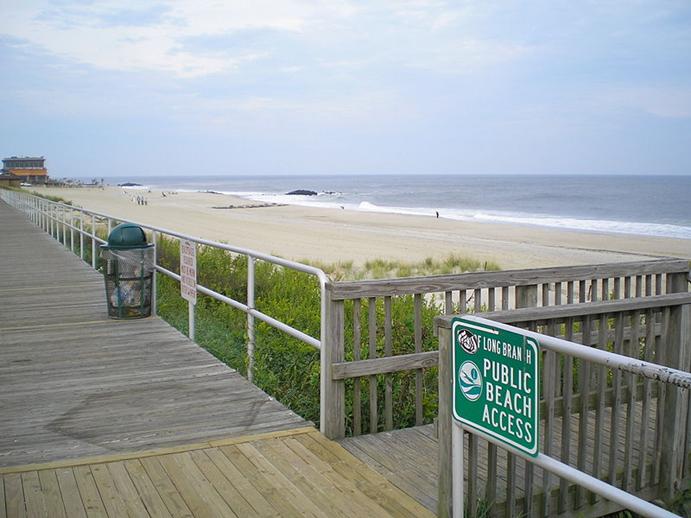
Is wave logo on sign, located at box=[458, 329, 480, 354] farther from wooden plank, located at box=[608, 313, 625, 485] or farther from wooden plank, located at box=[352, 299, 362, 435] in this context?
wooden plank, located at box=[352, 299, 362, 435]

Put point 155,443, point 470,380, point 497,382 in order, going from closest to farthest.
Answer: point 497,382, point 470,380, point 155,443

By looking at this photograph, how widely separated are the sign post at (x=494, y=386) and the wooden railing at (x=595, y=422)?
16 centimetres

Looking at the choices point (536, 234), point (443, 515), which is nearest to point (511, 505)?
point (443, 515)

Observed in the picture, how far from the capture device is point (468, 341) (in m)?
3.45

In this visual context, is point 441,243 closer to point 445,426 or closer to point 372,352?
point 372,352

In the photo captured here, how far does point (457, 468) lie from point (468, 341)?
0.64 meters

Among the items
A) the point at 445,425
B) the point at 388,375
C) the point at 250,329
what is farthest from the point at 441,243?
the point at 445,425

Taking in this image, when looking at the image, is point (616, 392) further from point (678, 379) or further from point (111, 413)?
point (111, 413)

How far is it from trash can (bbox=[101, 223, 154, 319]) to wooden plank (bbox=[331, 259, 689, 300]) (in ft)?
17.0

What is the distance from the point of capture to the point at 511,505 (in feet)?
13.2

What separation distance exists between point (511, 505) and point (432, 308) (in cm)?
513

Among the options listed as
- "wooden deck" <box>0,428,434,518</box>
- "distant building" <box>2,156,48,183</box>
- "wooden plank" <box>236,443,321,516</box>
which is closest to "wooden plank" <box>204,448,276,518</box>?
"wooden deck" <box>0,428,434,518</box>

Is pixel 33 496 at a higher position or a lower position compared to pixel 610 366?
lower

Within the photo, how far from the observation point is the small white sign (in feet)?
27.8
